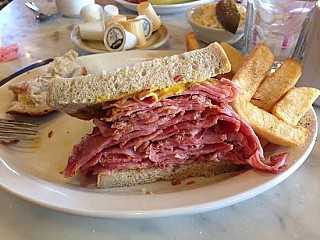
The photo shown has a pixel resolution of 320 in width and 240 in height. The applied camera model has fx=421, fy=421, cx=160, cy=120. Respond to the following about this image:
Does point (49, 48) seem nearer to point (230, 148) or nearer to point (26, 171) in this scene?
point (26, 171)

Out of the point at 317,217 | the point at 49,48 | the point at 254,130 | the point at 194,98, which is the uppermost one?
the point at 194,98

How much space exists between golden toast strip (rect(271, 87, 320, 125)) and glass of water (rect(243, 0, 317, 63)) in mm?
337

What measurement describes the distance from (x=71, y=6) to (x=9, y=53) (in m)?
0.53

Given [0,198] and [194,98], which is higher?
[194,98]

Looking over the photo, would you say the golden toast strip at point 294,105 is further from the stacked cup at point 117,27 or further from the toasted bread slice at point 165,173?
the stacked cup at point 117,27

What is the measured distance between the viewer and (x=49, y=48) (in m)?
1.97

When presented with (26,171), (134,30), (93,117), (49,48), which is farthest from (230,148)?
(49,48)

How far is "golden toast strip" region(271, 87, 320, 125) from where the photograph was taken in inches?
44.7

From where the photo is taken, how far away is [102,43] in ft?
6.16

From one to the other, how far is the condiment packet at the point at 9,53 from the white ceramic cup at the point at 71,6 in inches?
18.0

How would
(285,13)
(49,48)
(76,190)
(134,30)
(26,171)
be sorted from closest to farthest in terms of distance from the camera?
(76,190), (26,171), (285,13), (134,30), (49,48)

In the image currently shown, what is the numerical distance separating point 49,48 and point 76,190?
1.14 metres

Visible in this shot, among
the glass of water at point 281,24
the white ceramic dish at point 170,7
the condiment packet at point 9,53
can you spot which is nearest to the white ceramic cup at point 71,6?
the white ceramic dish at point 170,7

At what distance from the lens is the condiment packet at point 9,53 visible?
1.83 meters
